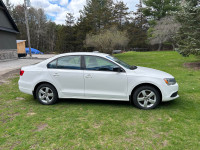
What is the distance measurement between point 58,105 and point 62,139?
187cm

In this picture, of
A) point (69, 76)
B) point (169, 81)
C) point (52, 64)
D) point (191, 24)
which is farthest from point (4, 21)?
point (169, 81)

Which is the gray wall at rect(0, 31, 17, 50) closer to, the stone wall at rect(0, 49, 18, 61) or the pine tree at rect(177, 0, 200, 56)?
the stone wall at rect(0, 49, 18, 61)

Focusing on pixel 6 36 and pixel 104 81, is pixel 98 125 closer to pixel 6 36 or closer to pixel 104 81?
pixel 104 81

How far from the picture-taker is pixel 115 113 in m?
4.13

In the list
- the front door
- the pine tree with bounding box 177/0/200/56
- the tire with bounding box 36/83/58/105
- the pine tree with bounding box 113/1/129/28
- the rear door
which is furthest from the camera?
the pine tree with bounding box 113/1/129/28

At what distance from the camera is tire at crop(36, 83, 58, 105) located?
4691 mm

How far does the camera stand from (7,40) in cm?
2034

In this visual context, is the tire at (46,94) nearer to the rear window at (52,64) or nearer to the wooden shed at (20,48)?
the rear window at (52,64)

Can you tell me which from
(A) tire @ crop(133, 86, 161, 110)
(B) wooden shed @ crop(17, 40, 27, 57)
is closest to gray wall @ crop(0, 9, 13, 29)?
(B) wooden shed @ crop(17, 40, 27, 57)

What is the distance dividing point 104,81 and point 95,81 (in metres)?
0.25

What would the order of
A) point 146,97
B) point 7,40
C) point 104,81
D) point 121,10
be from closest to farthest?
point 146,97, point 104,81, point 7,40, point 121,10

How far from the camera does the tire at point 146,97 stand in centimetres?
424

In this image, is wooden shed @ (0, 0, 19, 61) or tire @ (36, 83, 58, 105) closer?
tire @ (36, 83, 58, 105)

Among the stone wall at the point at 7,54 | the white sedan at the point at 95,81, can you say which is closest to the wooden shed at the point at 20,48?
the stone wall at the point at 7,54
